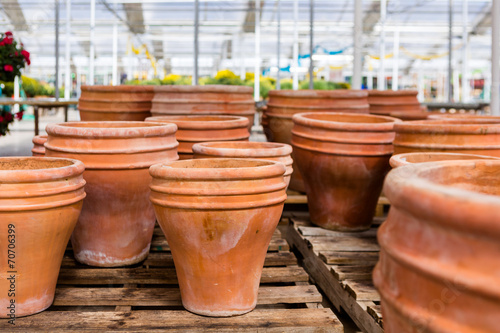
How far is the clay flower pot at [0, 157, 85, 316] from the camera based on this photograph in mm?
1785

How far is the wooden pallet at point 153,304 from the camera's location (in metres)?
Result: 1.83

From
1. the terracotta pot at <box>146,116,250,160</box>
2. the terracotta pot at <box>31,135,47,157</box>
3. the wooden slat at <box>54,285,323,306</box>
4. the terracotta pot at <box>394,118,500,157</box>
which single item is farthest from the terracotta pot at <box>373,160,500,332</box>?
the terracotta pot at <box>31,135,47,157</box>

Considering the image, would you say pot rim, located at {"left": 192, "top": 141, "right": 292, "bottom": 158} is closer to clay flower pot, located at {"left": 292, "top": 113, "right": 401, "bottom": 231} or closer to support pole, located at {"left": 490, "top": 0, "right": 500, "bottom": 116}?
clay flower pot, located at {"left": 292, "top": 113, "right": 401, "bottom": 231}

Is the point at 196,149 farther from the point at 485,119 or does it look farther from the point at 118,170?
the point at 485,119

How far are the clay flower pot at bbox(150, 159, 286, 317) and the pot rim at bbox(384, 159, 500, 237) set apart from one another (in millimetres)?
913

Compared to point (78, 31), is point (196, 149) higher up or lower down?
lower down

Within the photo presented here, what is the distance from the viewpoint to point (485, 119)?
9.73ft

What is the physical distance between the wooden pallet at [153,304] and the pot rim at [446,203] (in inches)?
41.8

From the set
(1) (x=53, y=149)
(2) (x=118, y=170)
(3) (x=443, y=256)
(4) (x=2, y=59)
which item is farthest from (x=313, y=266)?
(4) (x=2, y=59)

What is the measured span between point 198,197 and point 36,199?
20.5 inches

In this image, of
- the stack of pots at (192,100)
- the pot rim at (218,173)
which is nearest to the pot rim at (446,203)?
the pot rim at (218,173)

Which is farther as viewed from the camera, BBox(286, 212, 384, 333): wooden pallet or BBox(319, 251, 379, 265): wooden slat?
BBox(319, 251, 379, 265): wooden slat

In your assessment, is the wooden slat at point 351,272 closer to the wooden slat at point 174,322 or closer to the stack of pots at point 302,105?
the wooden slat at point 174,322

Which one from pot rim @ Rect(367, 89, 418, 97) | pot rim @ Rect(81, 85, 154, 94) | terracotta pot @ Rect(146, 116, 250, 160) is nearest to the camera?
terracotta pot @ Rect(146, 116, 250, 160)
